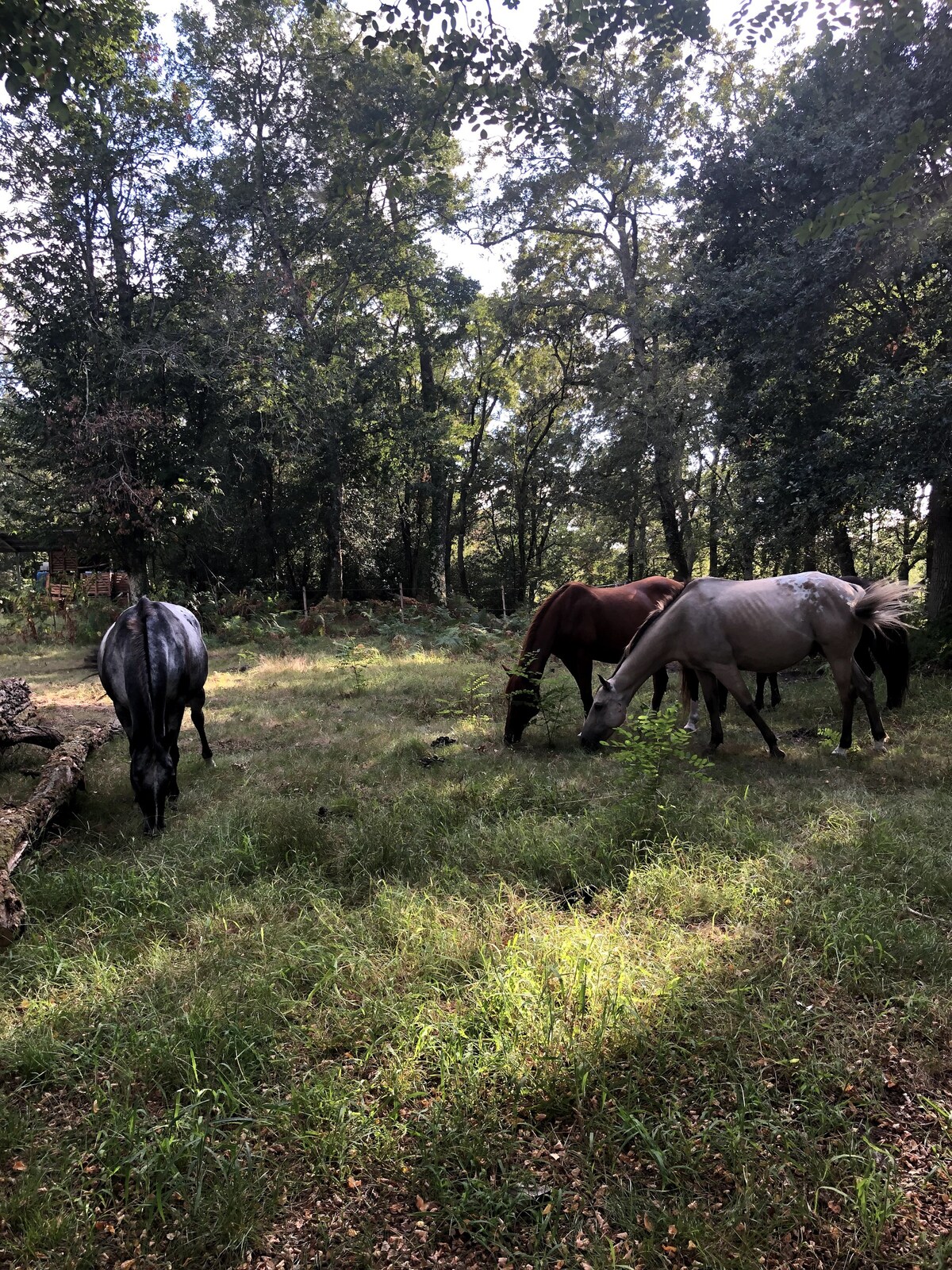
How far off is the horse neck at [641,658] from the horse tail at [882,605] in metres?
1.63

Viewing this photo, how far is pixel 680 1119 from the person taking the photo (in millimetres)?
2039

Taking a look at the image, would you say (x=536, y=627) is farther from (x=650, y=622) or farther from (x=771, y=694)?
(x=771, y=694)

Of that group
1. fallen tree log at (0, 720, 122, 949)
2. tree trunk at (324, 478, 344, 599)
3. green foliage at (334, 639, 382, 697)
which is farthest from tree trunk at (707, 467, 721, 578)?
fallen tree log at (0, 720, 122, 949)

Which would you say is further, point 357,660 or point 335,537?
point 335,537

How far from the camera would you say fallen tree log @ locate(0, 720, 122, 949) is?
10.4ft

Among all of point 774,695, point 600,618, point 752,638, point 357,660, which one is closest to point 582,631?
point 600,618

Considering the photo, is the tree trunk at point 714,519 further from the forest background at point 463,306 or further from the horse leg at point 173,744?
the horse leg at point 173,744

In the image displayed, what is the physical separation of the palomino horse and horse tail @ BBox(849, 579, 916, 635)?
1 centimetres

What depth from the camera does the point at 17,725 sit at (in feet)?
18.5

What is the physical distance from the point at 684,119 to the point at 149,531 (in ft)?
52.2

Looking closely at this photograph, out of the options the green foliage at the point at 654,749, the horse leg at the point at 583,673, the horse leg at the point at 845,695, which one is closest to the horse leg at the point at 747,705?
the horse leg at the point at 845,695

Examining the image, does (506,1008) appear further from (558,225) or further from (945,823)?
(558,225)

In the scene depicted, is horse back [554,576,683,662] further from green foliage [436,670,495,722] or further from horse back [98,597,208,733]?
horse back [98,597,208,733]

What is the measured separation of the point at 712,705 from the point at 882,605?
1.63 meters
